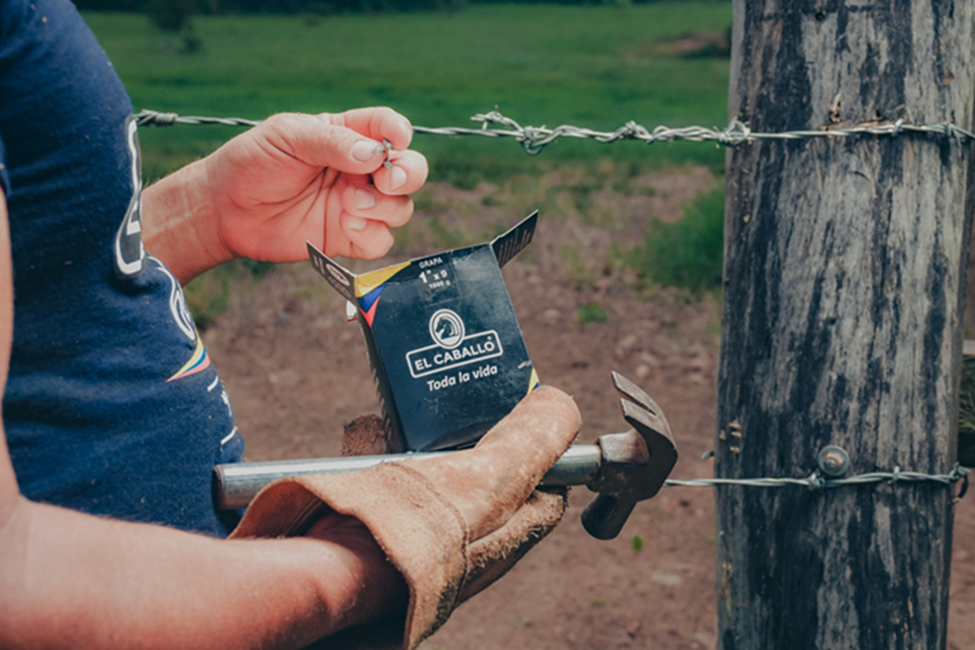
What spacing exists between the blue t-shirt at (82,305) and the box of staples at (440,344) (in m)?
0.25

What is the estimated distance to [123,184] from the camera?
0.81 m

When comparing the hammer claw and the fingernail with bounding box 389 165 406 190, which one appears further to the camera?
the fingernail with bounding box 389 165 406 190

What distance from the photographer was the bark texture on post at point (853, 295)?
1361 millimetres

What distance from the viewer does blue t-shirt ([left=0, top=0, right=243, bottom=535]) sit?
71 cm

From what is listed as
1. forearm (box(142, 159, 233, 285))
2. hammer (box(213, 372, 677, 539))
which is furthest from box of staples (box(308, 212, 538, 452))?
forearm (box(142, 159, 233, 285))

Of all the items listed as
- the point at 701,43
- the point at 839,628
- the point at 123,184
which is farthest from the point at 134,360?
the point at 701,43

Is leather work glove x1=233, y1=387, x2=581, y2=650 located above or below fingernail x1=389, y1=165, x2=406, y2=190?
below

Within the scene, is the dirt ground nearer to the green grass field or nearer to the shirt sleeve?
the shirt sleeve

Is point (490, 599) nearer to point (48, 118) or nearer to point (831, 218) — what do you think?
point (831, 218)

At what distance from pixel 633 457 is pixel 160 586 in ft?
2.24

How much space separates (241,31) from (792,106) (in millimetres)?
17074

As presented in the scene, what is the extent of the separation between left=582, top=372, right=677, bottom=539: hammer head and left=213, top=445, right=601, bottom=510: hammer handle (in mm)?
25

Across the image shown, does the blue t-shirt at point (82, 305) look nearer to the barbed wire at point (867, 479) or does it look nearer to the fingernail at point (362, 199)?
the fingernail at point (362, 199)

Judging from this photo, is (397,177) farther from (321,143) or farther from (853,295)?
(853,295)
